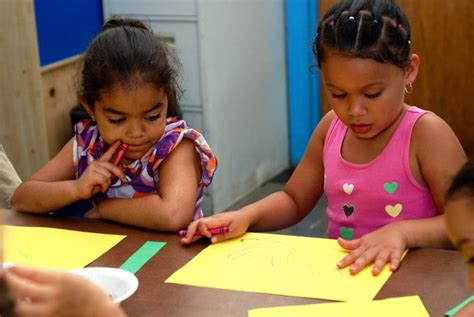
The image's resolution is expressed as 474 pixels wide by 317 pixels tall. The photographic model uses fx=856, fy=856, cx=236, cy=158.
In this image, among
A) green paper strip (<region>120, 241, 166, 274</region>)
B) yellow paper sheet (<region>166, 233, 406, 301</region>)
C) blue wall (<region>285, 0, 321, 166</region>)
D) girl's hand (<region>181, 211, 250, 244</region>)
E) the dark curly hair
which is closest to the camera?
the dark curly hair

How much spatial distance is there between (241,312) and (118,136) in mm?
607

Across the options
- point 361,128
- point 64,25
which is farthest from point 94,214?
point 64,25

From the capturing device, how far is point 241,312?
4.18 ft

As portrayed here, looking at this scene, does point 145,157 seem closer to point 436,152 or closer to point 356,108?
point 356,108

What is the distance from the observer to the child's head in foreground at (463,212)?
1106mm

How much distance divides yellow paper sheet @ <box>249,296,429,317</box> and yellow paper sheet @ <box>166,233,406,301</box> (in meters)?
0.03

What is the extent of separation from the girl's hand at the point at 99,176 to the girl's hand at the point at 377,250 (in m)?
0.53

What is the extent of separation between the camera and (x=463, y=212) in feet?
3.67

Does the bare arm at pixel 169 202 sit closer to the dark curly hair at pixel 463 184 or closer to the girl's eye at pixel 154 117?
the girl's eye at pixel 154 117

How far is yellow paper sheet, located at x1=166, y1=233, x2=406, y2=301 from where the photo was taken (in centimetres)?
134

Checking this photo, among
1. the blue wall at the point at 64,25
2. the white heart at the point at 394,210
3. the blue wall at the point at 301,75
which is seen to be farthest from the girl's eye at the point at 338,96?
the blue wall at the point at 301,75

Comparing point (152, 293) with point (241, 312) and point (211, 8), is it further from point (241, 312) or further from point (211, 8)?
point (211, 8)

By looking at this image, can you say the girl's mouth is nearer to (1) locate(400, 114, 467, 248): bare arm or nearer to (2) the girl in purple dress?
(1) locate(400, 114, 467, 248): bare arm

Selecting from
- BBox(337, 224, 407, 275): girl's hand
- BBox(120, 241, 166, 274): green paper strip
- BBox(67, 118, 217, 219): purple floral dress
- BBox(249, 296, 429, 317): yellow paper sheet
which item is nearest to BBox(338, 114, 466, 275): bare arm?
BBox(337, 224, 407, 275): girl's hand
